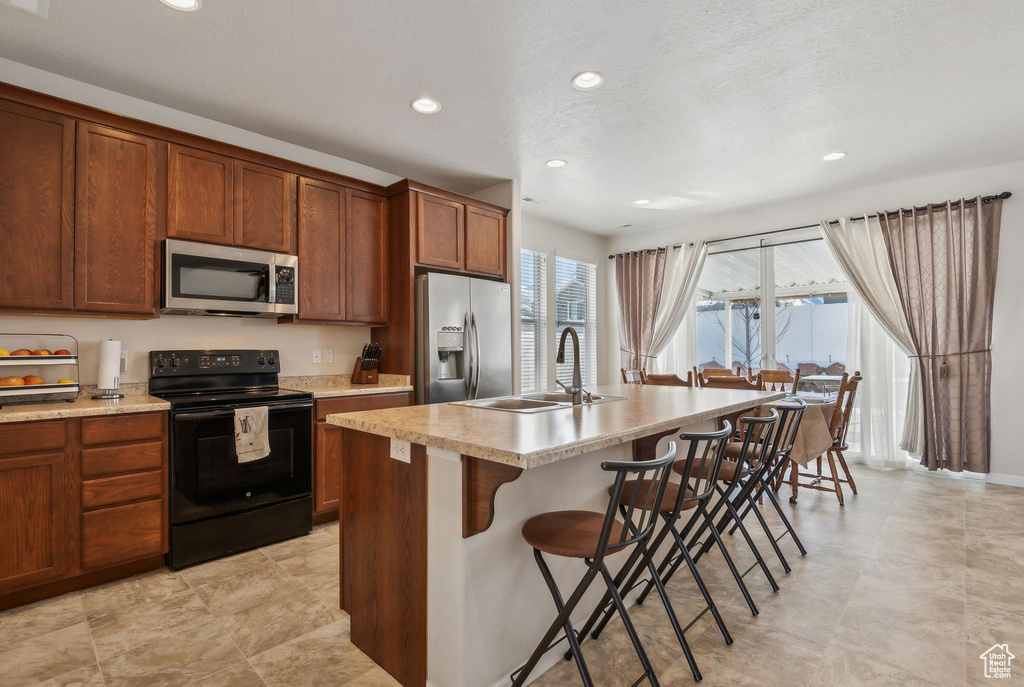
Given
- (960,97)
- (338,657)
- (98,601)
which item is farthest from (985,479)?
(98,601)

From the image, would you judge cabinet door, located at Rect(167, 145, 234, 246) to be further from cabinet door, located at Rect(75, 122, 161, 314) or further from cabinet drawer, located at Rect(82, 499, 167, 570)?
cabinet drawer, located at Rect(82, 499, 167, 570)

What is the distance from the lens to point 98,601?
7.58ft

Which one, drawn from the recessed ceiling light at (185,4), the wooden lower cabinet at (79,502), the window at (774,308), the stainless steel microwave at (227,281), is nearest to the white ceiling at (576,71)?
the recessed ceiling light at (185,4)

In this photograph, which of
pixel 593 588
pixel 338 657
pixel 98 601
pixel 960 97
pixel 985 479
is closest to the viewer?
pixel 338 657

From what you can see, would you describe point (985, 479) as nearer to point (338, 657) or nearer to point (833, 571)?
point (833, 571)

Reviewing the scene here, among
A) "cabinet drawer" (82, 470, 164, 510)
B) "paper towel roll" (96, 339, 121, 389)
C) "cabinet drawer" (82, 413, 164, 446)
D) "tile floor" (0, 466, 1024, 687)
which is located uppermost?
"paper towel roll" (96, 339, 121, 389)

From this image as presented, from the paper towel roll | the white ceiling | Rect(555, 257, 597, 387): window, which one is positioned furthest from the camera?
Rect(555, 257, 597, 387): window

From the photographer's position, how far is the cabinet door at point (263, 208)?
10.3 ft

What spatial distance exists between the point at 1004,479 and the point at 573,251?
4.51m

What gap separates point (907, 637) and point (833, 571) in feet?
2.00

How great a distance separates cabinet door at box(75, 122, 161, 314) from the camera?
2594 mm

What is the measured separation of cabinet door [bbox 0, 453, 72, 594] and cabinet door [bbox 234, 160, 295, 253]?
5.11 ft

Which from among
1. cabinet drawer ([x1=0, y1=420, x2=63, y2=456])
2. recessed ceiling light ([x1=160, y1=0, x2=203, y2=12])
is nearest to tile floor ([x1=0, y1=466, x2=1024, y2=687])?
cabinet drawer ([x1=0, y1=420, x2=63, y2=456])

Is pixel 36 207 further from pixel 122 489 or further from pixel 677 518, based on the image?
pixel 677 518
